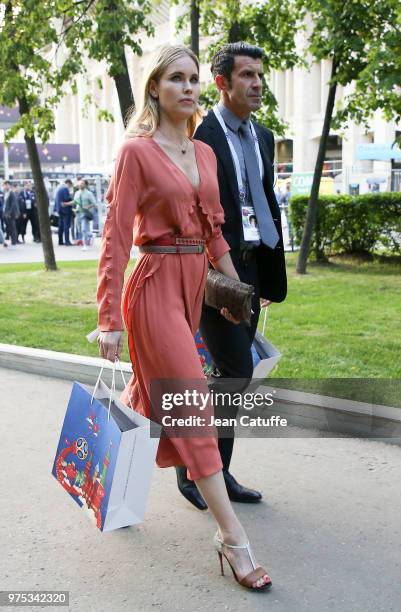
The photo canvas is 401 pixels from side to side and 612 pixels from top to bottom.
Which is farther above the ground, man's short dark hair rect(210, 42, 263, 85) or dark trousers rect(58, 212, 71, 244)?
man's short dark hair rect(210, 42, 263, 85)

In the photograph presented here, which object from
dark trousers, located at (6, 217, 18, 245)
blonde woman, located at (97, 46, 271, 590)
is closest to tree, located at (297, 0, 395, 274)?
blonde woman, located at (97, 46, 271, 590)

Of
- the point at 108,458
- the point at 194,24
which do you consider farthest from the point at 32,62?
the point at 108,458

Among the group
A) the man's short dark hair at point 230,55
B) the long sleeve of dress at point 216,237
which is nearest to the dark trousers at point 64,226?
the man's short dark hair at point 230,55

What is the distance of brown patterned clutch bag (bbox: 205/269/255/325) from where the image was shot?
3635mm

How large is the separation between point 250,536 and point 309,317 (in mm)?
5397

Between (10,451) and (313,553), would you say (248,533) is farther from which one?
(10,451)

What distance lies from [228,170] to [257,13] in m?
8.44

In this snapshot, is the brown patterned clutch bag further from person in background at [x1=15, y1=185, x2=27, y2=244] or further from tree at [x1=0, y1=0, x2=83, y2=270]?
person in background at [x1=15, y1=185, x2=27, y2=244]

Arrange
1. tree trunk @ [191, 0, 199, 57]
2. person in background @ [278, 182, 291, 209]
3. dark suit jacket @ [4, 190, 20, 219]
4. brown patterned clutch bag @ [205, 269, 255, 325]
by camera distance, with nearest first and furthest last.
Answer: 1. brown patterned clutch bag @ [205, 269, 255, 325]
2. tree trunk @ [191, 0, 199, 57]
3. dark suit jacket @ [4, 190, 20, 219]
4. person in background @ [278, 182, 291, 209]

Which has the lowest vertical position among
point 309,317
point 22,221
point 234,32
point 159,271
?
point 22,221

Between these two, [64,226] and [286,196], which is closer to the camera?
[64,226]

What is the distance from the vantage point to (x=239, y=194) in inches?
156

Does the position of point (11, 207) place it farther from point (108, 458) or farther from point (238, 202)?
point (108, 458)

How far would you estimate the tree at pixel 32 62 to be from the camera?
35.2ft
